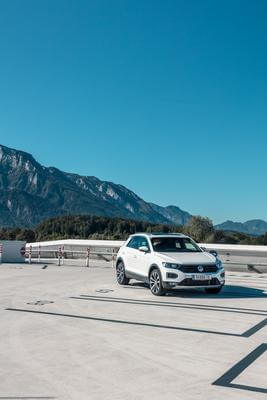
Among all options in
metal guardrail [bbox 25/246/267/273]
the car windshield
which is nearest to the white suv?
the car windshield

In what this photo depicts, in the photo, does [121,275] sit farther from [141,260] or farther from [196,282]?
[196,282]

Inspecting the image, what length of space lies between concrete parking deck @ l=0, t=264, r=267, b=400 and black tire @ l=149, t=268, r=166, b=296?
0.21 meters

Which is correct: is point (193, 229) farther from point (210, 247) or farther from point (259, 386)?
point (259, 386)

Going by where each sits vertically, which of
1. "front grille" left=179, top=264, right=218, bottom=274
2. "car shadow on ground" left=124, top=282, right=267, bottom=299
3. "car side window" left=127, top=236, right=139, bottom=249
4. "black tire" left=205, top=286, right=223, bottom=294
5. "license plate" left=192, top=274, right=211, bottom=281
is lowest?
"car shadow on ground" left=124, top=282, right=267, bottom=299

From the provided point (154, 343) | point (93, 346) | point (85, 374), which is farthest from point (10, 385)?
point (154, 343)

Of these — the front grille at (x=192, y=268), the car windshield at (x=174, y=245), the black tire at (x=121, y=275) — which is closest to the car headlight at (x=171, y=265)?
the front grille at (x=192, y=268)

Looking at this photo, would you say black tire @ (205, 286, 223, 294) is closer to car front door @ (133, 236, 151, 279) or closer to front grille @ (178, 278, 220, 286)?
front grille @ (178, 278, 220, 286)

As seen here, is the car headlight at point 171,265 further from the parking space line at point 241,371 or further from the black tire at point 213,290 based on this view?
the parking space line at point 241,371

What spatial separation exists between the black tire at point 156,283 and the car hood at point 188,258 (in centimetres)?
41

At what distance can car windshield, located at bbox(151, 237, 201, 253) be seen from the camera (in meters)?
14.6

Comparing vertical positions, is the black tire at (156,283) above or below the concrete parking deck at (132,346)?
above

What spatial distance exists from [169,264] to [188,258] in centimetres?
55

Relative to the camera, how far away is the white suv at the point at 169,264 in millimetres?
13220

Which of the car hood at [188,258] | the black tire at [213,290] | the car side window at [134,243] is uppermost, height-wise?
the car side window at [134,243]
